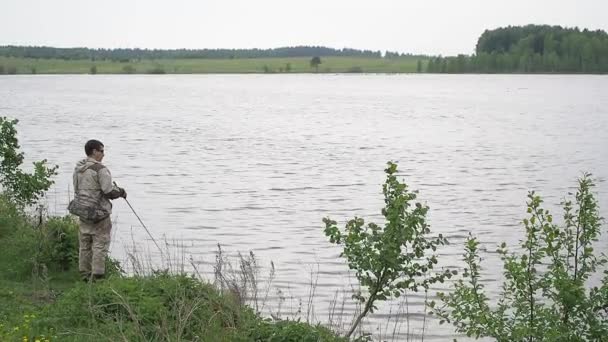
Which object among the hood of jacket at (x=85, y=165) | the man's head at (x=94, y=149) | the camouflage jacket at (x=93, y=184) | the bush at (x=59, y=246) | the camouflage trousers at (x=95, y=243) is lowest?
the bush at (x=59, y=246)

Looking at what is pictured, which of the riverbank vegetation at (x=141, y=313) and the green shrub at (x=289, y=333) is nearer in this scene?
the riverbank vegetation at (x=141, y=313)

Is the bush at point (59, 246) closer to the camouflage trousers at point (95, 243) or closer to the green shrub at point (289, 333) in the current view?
the camouflage trousers at point (95, 243)

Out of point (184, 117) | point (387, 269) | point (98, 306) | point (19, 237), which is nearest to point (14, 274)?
point (19, 237)

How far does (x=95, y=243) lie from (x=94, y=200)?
683mm

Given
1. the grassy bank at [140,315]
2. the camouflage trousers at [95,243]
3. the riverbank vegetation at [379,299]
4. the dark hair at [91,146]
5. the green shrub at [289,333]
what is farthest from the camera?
the camouflage trousers at [95,243]

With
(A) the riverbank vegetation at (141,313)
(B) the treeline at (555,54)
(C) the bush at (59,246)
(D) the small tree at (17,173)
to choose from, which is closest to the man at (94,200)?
(A) the riverbank vegetation at (141,313)

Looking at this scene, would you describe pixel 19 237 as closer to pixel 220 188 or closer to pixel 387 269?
pixel 387 269

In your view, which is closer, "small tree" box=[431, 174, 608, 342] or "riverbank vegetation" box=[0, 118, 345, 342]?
"small tree" box=[431, 174, 608, 342]

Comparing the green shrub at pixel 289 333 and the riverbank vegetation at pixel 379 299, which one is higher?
the riverbank vegetation at pixel 379 299

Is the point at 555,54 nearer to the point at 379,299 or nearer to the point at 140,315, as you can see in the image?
the point at 379,299

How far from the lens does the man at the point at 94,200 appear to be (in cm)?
1295

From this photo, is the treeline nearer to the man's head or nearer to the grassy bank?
the man's head

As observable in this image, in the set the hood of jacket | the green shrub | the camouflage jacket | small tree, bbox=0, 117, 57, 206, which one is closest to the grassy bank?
the green shrub

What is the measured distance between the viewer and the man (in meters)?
12.9
